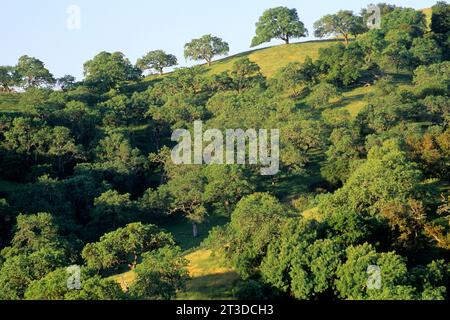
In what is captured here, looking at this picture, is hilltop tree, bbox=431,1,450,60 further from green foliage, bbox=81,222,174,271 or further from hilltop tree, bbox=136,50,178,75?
green foliage, bbox=81,222,174,271

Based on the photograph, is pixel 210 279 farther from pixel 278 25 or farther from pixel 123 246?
pixel 278 25

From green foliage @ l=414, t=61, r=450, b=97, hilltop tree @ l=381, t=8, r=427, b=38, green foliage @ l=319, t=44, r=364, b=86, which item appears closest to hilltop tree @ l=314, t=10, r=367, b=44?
hilltop tree @ l=381, t=8, r=427, b=38

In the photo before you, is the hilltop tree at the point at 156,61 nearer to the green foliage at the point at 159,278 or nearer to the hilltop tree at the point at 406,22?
the hilltop tree at the point at 406,22

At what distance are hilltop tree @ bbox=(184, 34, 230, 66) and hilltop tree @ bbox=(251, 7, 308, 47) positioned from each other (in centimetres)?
938

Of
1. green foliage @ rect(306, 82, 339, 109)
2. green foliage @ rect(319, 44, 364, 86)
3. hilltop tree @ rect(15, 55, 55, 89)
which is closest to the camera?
green foliage @ rect(306, 82, 339, 109)

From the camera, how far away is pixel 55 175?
11125 cm

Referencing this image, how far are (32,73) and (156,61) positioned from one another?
127 ft

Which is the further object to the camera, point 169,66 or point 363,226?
point 169,66

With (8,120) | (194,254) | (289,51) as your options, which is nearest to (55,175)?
(8,120)

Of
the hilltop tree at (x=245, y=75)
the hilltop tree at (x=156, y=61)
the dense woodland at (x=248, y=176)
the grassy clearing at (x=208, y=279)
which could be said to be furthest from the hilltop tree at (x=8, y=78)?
the grassy clearing at (x=208, y=279)

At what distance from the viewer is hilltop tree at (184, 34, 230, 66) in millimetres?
181500

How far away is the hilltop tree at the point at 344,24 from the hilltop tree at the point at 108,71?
5501cm
